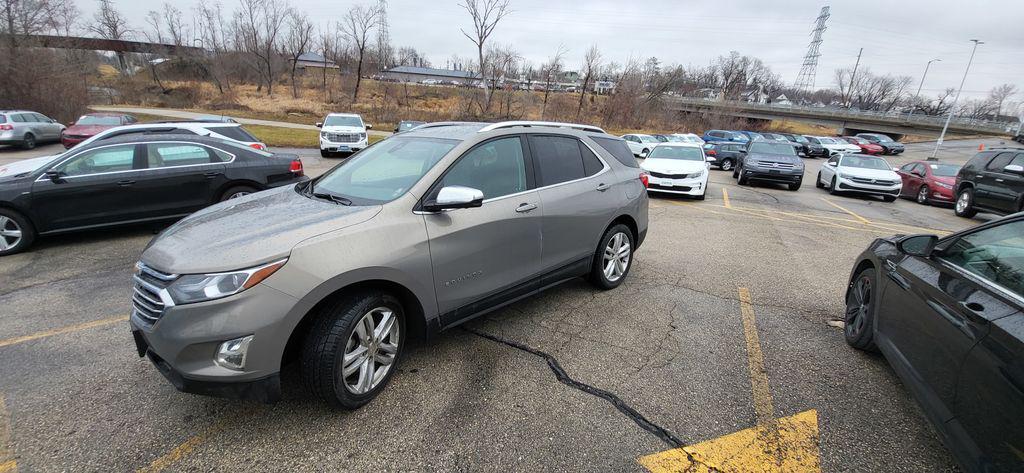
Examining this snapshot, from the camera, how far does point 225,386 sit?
7.34 feet

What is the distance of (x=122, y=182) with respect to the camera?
596cm

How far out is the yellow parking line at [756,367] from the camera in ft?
9.24

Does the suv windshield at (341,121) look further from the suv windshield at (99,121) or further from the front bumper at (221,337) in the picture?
the front bumper at (221,337)

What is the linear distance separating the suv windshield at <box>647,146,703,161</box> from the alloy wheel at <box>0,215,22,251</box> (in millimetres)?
12690

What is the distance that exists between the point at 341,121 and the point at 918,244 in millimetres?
18392

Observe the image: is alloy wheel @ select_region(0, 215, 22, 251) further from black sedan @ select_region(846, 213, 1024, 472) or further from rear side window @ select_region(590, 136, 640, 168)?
black sedan @ select_region(846, 213, 1024, 472)

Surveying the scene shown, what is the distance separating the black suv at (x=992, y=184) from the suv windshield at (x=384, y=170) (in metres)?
13.4

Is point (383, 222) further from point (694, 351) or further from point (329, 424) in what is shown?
point (694, 351)

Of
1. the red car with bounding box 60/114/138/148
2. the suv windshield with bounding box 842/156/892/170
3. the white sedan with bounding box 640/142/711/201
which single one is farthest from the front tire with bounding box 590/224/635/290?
the red car with bounding box 60/114/138/148

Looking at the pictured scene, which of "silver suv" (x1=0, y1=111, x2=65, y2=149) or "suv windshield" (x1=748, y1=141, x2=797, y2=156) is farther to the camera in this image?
"silver suv" (x1=0, y1=111, x2=65, y2=149)

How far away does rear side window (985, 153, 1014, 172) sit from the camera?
34.4 feet

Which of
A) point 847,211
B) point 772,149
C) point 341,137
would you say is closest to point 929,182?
point 772,149

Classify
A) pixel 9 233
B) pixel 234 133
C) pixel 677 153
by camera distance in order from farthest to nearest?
pixel 677 153
pixel 234 133
pixel 9 233

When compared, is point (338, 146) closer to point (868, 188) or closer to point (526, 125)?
point (526, 125)
